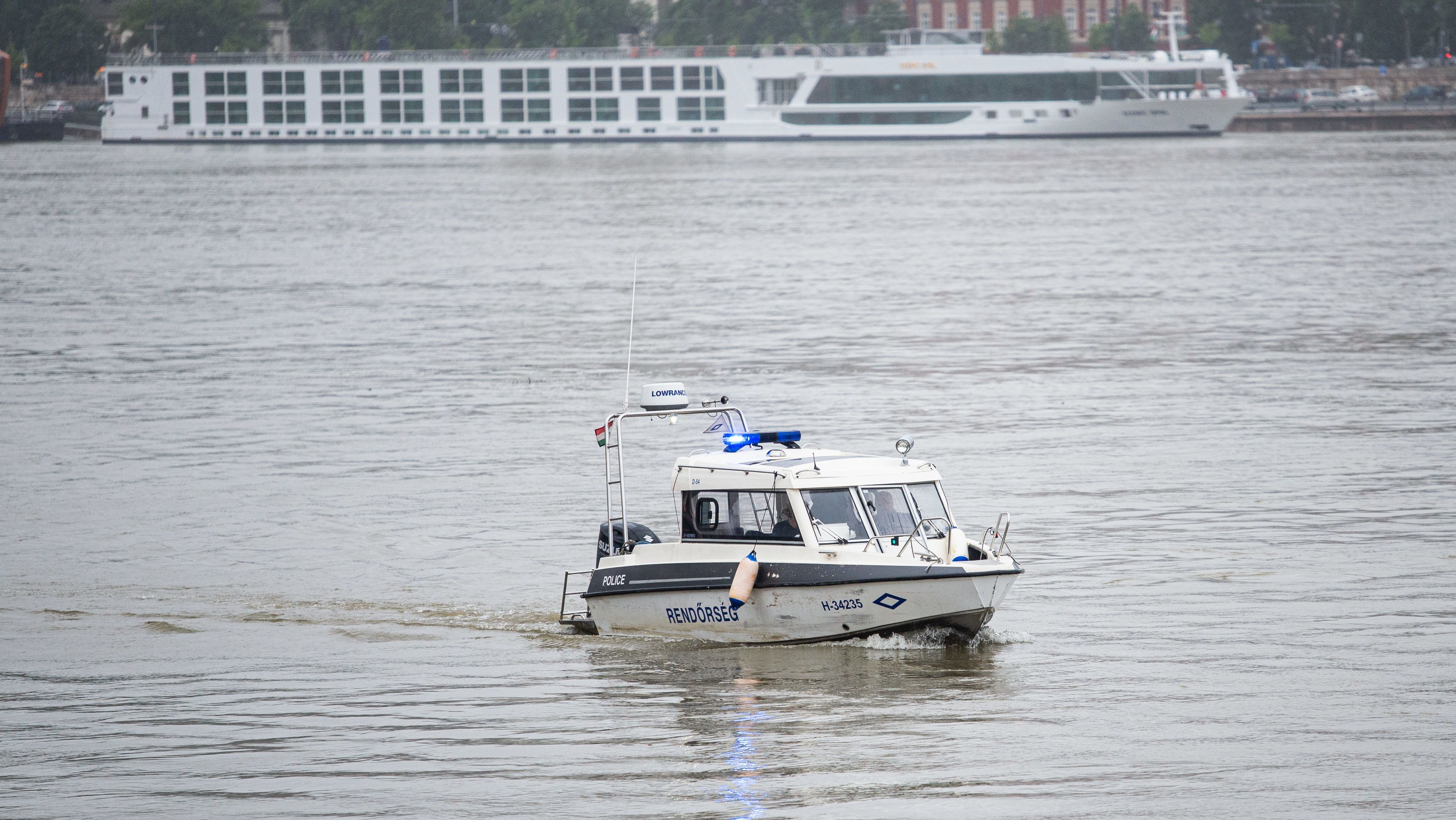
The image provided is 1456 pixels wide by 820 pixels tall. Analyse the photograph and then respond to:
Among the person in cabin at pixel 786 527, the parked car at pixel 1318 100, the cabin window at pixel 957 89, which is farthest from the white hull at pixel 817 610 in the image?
the parked car at pixel 1318 100

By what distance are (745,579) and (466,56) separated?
16886cm

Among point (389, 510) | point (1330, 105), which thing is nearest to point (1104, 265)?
point (389, 510)

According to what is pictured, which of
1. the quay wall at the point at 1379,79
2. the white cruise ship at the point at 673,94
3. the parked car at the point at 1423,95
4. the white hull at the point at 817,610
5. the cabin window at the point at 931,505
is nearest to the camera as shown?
the white hull at the point at 817,610

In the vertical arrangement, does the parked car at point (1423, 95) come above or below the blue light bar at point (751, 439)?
above

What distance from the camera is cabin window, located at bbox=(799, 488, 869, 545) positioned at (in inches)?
746

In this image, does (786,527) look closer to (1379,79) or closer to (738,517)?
(738,517)

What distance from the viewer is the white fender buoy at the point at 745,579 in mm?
18891

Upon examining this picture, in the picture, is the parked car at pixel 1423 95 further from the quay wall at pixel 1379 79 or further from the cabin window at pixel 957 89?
the cabin window at pixel 957 89

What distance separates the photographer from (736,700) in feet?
59.3

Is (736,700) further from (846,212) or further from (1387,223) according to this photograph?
(846,212)

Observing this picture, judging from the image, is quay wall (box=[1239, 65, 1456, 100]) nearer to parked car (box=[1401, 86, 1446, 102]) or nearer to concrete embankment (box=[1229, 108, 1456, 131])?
parked car (box=[1401, 86, 1446, 102])

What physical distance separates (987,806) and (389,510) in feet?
50.2

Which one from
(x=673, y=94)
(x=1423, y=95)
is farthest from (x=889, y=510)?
(x=673, y=94)

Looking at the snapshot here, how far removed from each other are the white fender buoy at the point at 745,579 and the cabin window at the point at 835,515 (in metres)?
0.72
